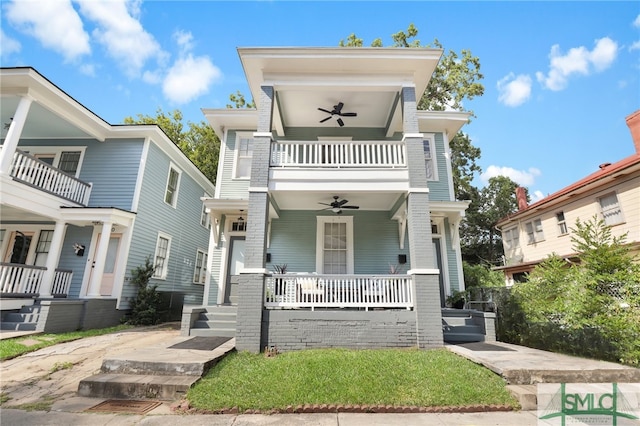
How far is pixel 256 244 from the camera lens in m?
5.99

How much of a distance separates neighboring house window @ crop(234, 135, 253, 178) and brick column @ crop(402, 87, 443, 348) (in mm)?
5478

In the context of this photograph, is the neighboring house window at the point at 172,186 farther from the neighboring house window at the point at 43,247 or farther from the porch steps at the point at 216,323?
the porch steps at the point at 216,323

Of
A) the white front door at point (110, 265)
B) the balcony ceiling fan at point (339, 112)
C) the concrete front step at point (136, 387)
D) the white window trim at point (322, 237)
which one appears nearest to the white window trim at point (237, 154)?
the balcony ceiling fan at point (339, 112)

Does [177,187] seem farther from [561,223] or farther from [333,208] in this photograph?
[561,223]

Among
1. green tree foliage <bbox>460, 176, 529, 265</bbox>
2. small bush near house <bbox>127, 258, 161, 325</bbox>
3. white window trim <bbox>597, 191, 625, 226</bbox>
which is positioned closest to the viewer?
small bush near house <bbox>127, 258, 161, 325</bbox>

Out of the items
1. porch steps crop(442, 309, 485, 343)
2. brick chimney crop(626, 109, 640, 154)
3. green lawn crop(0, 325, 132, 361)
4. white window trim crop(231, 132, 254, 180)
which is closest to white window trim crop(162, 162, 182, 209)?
white window trim crop(231, 132, 254, 180)

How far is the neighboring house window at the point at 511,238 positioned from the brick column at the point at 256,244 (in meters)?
17.8

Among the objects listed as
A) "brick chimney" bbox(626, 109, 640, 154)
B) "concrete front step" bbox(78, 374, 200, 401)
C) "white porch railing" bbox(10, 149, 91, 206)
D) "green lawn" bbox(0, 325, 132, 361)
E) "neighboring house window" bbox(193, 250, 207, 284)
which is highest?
"brick chimney" bbox(626, 109, 640, 154)

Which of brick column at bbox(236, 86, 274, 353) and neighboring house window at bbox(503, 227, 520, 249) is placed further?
neighboring house window at bbox(503, 227, 520, 249)

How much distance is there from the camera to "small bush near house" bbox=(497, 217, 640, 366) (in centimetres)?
475

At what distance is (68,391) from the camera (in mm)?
4035

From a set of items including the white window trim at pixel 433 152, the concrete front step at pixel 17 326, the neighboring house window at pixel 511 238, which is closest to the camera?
the concrete front step at pixel 17 326

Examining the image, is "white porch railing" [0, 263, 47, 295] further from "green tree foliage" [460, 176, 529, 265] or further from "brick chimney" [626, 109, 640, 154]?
"green tree foliage" [460, 176, 529, 265]

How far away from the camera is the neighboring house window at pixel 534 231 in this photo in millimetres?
15891
